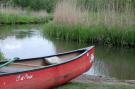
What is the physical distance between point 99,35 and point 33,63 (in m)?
8.22

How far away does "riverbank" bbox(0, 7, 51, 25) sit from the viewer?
87.6 ft

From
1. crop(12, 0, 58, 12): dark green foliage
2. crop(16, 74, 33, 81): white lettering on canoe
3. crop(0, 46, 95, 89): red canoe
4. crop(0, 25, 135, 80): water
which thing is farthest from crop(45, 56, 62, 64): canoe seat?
crop(12, 0, 58, 12): dark green foliage

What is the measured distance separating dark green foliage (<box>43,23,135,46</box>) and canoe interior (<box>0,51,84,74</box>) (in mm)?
6936

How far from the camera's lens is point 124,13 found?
14.7 metres

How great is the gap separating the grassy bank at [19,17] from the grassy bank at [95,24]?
399 inches

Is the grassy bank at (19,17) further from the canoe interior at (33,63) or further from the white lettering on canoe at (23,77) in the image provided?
the white lettering on canoe at (23,77)

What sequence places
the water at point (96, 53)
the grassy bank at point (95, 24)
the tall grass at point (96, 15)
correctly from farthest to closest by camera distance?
the tall grass at point (96, 15) < the grassy bank at point (95, 24) < the water at point (96, 53)

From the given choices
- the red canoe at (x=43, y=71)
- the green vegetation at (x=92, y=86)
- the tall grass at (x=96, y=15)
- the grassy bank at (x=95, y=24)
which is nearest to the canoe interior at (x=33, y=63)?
the red canoe at (x=43, y=71)

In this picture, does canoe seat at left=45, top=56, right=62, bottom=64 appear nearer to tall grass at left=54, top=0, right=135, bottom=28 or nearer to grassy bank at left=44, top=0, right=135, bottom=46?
grassy bank at left=44, top=0, right=135, bottom=46

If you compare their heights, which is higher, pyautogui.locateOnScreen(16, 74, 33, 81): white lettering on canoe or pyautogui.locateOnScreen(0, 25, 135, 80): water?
pyautogui.locateOnScreen(16, 74, 33, 81): white lettering on canoe

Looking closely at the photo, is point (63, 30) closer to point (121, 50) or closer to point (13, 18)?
point (121, 50)

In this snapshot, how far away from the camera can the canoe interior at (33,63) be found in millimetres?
6508

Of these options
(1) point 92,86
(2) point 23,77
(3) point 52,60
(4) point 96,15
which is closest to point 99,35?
(4) point 96,15

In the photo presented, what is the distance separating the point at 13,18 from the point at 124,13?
14.2 metres
